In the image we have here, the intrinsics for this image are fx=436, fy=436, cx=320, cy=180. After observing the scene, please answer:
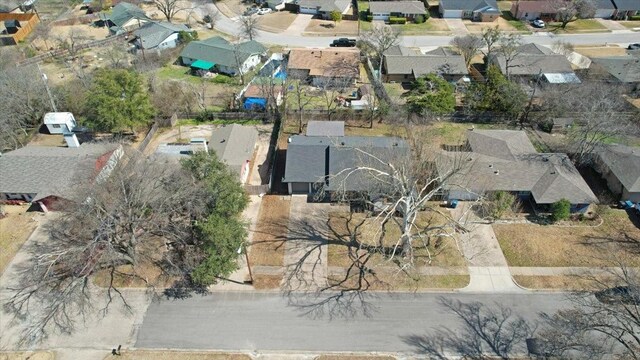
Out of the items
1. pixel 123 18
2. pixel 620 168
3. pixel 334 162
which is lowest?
pixel 620 168

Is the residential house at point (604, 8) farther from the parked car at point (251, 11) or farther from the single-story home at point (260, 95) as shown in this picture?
the parked car at point (251, 11)

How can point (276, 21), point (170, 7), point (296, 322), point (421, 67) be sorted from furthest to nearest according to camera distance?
point (170, 7) < point (276, 21) < point (421, 67) < point (296, 322)

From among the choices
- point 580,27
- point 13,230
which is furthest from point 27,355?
point 580,27

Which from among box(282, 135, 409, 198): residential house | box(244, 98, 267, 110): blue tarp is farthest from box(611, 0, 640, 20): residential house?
box(244, 98, 267, 110): blue tarp

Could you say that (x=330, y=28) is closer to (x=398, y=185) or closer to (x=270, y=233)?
(x=270, y=233)

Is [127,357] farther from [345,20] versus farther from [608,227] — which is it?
[345,20]

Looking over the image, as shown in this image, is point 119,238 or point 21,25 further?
point 21,25
